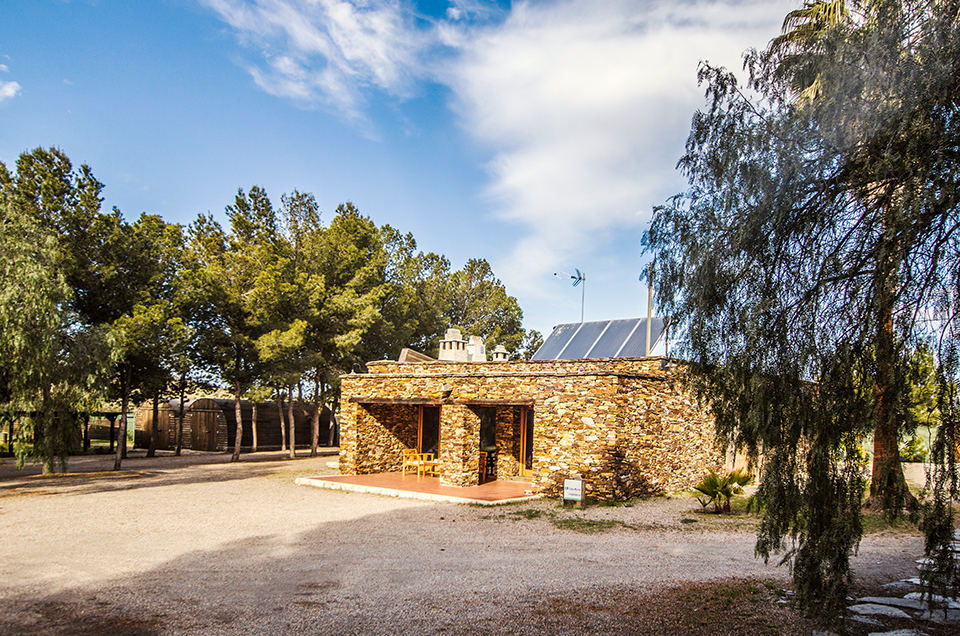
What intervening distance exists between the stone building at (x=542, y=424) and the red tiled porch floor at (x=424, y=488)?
0.37m

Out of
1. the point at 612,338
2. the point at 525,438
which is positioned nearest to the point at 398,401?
the point at 525,438

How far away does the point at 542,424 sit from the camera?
13.0 meters

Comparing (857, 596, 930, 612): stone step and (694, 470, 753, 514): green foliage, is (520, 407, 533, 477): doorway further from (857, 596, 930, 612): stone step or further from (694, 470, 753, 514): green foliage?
(857, 596, 930, 612): stone step

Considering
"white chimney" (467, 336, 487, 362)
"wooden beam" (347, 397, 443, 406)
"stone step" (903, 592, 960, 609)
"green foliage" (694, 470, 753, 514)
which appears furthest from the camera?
"white chimney" (467, 336, 487, 362)

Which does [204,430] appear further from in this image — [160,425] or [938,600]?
[938,600]

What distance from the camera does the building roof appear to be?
1723 centimetres

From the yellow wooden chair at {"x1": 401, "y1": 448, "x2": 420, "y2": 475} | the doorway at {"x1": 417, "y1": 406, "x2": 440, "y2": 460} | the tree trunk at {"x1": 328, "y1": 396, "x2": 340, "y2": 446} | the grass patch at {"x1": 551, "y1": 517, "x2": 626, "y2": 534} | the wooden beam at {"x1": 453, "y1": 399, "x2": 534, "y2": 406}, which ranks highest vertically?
the wooden beam at {"x1": 453, "y1": 399, "x2": 534, "y2": 406}

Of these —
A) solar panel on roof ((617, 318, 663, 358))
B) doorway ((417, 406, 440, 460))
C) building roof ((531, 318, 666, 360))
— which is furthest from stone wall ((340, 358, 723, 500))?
building roof ((531, 318, 666, 360))

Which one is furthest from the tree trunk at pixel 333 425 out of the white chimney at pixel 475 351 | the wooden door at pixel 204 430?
the white chimney at pixel 475 351

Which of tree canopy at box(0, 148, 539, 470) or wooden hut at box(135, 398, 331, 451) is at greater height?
tree canopy at box(0, 148, 539, 470)

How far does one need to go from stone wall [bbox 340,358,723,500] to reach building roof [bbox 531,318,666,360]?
2.87 metres

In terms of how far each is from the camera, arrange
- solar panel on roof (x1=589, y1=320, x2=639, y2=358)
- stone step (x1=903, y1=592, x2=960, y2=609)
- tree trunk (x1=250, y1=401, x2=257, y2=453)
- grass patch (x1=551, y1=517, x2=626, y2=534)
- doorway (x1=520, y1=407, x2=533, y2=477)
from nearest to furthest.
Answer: stone step (x1=903, y1=592, x2=960, y2=609) < grass patch (x1=551, y1=517, x2=626, y2=534) < doorway (x1=520, y1=407, x2=533, y2=477) < solar panel on roof (x1=589, y1=320, x2=639, y2=358) < tree trunk (x1=250, y1=401, x2=257, y2=453)

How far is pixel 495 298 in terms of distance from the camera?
32375 millimetres

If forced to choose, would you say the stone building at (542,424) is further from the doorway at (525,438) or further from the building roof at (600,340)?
the building roof at (600,340)
